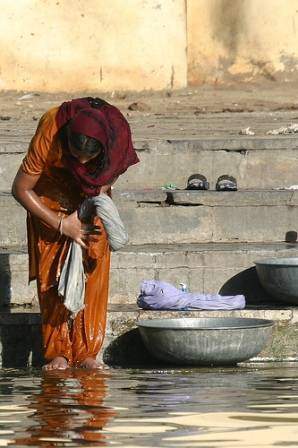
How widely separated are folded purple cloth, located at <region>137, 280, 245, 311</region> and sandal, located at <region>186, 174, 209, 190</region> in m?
1.79

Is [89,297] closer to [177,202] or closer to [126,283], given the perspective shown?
[126,283]

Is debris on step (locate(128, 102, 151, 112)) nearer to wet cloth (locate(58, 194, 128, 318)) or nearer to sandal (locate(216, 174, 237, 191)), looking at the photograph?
sandal (locate(216, 174, 237, 191))

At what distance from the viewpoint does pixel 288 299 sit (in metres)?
9.32

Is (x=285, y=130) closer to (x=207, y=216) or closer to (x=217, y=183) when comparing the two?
(x=217, y=183)

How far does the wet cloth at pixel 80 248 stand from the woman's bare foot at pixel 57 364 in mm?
266

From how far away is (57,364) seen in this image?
335 inches

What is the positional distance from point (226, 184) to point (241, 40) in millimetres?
4798

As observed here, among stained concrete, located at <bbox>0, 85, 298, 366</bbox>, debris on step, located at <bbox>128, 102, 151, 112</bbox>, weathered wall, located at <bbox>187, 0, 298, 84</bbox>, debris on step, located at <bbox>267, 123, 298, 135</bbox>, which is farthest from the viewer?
weathered wall, located at <bbox>187, 0, 298, 84</bbox>

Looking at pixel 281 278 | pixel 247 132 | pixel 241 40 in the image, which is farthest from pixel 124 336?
pixel 241 40

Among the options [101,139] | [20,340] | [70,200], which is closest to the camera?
[101,139]

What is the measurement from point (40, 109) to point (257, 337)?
585 centimetres

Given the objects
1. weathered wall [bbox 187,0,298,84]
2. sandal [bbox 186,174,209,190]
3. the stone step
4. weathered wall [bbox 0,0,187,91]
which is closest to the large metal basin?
the stone step

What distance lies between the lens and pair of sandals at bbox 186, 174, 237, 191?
10.7 m

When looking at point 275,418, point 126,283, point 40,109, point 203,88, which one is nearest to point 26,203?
point 126,283
